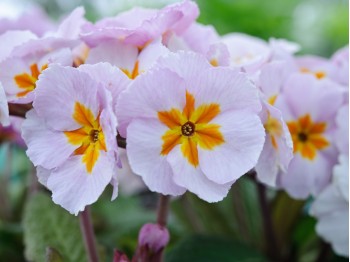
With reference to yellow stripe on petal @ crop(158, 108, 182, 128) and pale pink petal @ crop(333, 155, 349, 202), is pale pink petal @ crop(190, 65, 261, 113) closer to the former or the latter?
yellow stripe on petal @ crop(158, 108, 182, 128)

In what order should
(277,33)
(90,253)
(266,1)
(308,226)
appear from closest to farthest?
(90,253), (308,226), (277,33), (266,1)

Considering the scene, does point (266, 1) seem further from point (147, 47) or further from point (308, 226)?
point (147, 47)

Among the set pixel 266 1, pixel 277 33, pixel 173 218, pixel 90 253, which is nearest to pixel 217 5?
pixel 277 33

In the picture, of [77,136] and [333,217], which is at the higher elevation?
[77,136]

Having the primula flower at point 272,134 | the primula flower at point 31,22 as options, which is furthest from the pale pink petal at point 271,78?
the primula flower at point 31,22

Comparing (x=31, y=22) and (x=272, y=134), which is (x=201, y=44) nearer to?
(x=272, y=134)

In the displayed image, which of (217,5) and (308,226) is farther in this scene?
(217,5)

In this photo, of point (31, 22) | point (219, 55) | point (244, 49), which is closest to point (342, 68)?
point (244, 49)
